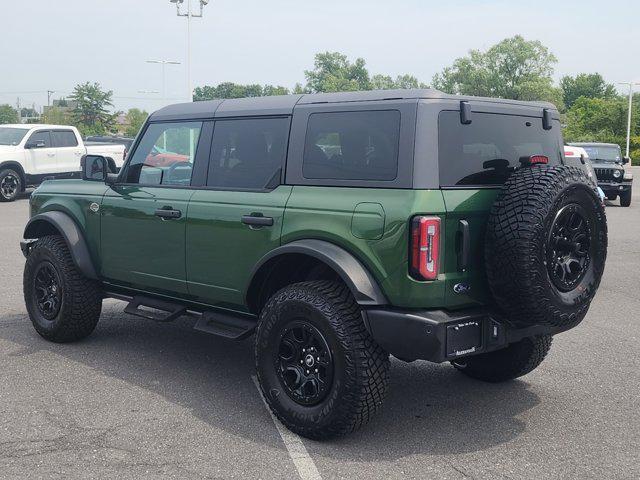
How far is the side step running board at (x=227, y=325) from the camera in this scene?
489cm

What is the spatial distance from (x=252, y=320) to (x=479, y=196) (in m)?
1.72

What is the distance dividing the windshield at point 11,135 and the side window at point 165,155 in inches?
612

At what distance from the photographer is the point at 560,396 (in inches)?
200

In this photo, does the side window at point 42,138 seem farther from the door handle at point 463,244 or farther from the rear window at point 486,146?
the door handle at point 463,244

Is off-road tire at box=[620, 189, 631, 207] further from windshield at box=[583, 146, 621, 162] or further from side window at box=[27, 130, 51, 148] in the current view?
side window at box=[27, 130, 51, 148]

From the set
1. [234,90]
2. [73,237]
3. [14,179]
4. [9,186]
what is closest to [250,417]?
[73,237]

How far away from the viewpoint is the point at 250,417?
463cm

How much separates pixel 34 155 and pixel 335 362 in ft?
58.4

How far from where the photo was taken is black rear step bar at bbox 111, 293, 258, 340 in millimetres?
4931

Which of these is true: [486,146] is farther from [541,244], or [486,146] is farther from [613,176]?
[613,176]

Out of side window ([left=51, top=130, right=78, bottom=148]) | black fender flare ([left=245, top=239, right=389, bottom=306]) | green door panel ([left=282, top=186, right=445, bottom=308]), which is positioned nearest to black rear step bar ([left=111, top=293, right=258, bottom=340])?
black fender flare ([left=245, top=239, right=389, bottom=306])

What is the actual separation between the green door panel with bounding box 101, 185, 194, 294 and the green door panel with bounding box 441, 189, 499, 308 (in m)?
1.97

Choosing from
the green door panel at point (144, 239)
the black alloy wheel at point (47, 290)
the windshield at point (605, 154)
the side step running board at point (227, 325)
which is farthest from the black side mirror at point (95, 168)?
the windshield at point (605, 154)

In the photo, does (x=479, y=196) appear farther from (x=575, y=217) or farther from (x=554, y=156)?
(x=554, y=156)
